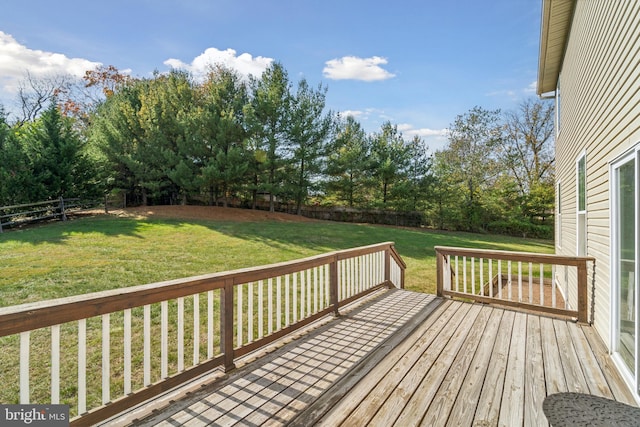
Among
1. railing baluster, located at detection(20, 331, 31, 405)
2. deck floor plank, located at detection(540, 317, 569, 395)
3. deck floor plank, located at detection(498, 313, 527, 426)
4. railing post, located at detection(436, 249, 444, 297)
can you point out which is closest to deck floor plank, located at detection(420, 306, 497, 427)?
deck floor plank, located at detection(498, 313, 527, 426)

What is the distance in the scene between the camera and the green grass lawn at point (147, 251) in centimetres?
573

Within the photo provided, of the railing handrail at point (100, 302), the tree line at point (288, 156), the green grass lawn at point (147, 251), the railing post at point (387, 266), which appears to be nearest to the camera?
the railing handrail at point (100, 302)

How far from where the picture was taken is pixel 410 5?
25.0 ft

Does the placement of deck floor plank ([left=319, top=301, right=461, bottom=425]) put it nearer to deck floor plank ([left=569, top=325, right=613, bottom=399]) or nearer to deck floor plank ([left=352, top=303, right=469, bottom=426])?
deck floor plank ([left=352, top=303, right=469, bottom=426])

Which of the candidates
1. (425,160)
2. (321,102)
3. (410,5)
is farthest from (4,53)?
(425,160)

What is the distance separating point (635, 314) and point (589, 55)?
3533 millimetres

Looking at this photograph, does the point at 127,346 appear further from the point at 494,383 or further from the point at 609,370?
the point at 609,370

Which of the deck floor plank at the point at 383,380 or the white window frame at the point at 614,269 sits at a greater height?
the white window frame at the point at 614,269

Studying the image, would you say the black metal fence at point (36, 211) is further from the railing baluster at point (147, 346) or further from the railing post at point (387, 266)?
the railing post at point (387, 266)

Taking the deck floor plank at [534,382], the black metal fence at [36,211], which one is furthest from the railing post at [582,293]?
the black metal fence at [36,211]

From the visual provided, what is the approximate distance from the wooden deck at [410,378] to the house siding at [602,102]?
76 centimetres

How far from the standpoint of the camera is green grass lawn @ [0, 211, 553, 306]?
5727 mm

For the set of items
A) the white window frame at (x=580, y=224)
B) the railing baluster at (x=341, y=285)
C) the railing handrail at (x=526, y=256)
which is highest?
the white window frame at (x=580, y=224)

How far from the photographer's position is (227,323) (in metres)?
2.70
